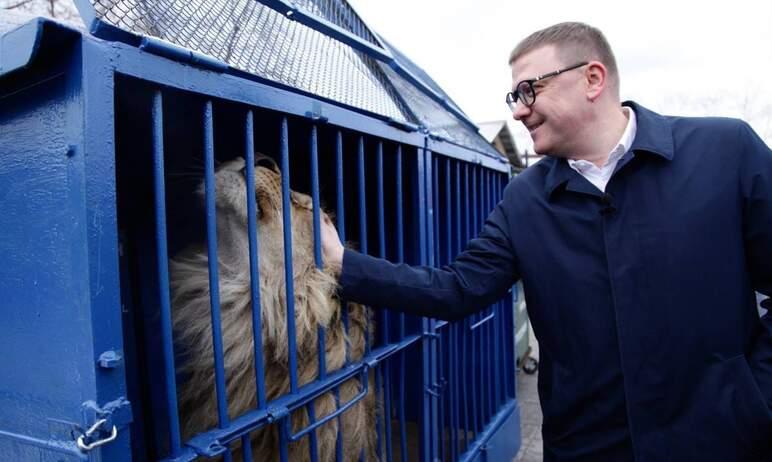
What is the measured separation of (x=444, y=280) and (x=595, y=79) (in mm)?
978

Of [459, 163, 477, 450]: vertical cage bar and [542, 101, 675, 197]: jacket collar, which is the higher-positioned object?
[542, 101, 675, 197]: jacket collar

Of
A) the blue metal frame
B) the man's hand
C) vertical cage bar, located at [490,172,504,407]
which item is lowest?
vertical cage bar, located at [490,172,504,407]

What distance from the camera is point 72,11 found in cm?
244

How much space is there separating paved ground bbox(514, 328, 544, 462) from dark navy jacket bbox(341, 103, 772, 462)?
222 cm

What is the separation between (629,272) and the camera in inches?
68.4

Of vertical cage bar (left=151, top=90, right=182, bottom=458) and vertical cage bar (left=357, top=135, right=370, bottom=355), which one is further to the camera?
vertical cage bar (left=357, top=135, right=370, bottom=355)

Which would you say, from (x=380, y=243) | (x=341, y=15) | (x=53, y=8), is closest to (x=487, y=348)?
(x=380, y=243)

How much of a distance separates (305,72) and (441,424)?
6.71ft

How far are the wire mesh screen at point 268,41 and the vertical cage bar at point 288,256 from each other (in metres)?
0.23

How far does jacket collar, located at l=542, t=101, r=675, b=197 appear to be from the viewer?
179 centimetres

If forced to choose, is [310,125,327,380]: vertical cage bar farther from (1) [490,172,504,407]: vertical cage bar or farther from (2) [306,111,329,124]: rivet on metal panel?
(1) [490,172,504,407]: vertical cage bar

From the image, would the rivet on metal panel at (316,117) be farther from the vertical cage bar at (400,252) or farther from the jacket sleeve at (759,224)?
the jacket sleeve at (759,224)

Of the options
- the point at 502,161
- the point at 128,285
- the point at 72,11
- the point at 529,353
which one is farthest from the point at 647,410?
the point at 529,353

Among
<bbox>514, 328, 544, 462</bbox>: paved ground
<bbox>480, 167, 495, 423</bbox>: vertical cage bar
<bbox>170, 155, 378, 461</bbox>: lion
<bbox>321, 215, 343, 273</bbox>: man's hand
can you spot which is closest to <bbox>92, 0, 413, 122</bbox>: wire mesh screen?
<bbox>170, 155, 378, 461</bbox>: lion
